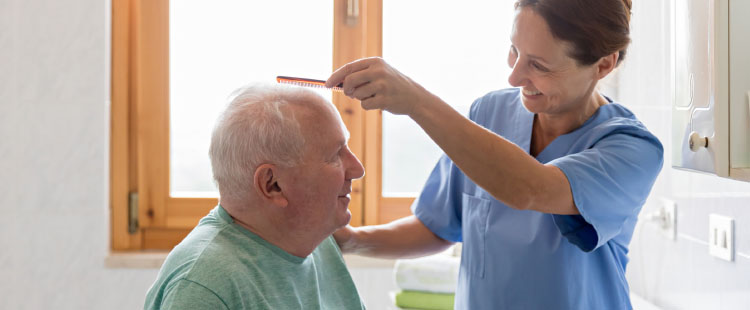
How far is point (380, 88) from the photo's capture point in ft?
3.37

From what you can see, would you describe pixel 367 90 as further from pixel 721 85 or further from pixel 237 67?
pixel 237 67

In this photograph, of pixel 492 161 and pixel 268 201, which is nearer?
pixel 492 161

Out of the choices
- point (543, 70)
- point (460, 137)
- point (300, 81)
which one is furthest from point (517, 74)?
point (300, 81)

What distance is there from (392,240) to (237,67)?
49.1 inches

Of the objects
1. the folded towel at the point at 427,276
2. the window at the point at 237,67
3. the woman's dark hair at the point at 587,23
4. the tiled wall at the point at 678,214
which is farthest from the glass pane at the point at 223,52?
the woman's dark hair at the point at 587,23

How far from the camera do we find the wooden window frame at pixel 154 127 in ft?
7.95

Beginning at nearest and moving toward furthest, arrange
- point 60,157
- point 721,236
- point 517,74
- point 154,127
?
point 517,74 < point 721,236 < point 60,157 < point 154,127

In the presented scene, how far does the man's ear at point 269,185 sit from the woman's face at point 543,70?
0.45 m

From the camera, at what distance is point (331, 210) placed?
1.22m

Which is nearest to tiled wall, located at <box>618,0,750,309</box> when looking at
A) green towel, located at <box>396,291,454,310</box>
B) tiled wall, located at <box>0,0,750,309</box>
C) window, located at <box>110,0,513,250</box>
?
tiled wall, located at <box>0,0,750,309</box>

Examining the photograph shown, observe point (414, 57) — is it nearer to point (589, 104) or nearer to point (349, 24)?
point (349, 24)

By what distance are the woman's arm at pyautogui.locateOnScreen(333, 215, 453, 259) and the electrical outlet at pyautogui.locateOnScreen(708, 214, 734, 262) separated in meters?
0.65

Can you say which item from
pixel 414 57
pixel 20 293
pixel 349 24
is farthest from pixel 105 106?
pixel 414 57

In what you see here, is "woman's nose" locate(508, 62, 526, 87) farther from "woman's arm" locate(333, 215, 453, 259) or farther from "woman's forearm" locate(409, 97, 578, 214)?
"woman's arm" locate(333, 215, 453, 259)
